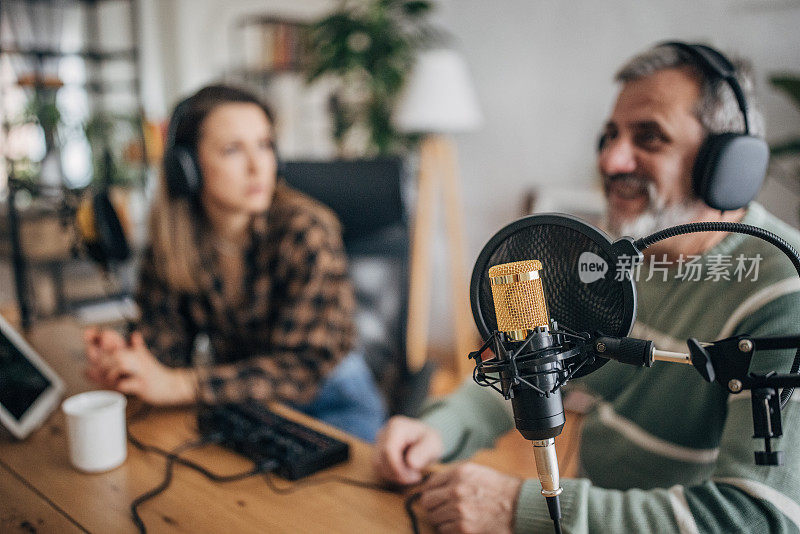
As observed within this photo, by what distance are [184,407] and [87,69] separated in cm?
421

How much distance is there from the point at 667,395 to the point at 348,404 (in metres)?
0.72

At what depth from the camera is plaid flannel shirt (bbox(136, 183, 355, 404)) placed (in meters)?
1.19

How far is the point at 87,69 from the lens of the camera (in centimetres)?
442

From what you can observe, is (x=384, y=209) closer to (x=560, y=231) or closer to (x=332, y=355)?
(x=332, y=355)

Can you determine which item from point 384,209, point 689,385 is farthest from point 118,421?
point 384,209

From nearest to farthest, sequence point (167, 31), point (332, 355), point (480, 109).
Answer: point (332, 355) < point (480, 109) < point (167, 31)

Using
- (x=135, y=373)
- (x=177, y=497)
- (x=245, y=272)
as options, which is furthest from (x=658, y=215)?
(x=245, y=272)

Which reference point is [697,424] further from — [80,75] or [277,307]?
[80,75]

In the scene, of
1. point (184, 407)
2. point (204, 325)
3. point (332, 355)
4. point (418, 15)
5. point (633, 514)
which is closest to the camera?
point (633, 514)

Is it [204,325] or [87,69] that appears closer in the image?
[204,325]

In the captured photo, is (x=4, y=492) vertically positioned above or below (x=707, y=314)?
below

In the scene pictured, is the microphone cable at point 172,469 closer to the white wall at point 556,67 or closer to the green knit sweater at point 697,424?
the green knit sweater at point 697,424

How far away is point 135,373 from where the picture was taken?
3.24 ft

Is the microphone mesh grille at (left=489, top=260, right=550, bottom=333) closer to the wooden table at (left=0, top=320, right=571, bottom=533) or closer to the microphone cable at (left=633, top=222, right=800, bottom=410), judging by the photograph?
the microphone cable at (left=633, top=222, right=800, bottom=410)
